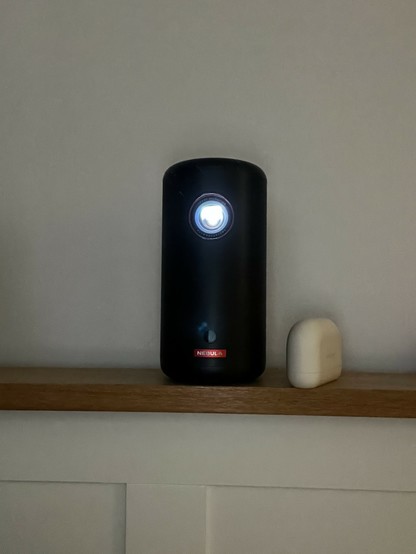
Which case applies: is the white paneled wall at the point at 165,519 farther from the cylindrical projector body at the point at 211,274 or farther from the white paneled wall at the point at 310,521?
the cylindrical projector body at the point at 211,274

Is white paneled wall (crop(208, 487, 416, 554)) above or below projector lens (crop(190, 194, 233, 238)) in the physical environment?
below

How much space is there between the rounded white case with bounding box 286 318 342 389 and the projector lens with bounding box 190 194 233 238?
0.45ft

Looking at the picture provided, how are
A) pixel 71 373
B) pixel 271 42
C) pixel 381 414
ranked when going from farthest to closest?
pixel 271 42 → pixel 71 373 → pixel 381 414

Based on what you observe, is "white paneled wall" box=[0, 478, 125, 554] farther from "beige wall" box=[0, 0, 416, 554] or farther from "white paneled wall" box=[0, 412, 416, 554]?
"beige wall" box=[0, 0, 416, 554]

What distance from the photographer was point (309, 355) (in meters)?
0.74

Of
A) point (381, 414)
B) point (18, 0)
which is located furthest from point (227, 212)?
point (18, 0)

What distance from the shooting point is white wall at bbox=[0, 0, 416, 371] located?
960 millimetres

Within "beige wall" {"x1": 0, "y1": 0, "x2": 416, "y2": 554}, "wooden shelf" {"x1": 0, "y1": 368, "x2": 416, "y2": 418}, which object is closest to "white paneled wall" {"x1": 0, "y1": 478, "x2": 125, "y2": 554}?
"wooden shelf" {"x1": 0, "y1": 368, "x2": 416, "y2": 418}

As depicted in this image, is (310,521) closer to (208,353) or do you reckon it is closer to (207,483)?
(207,483)

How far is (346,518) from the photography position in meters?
0.76

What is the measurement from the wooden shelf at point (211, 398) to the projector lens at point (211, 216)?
17 cm

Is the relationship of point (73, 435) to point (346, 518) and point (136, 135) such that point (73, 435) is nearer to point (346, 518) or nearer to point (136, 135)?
point (346, 518)

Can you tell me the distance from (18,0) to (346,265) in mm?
623

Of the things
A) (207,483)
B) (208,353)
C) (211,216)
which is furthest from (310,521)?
(211,216)
